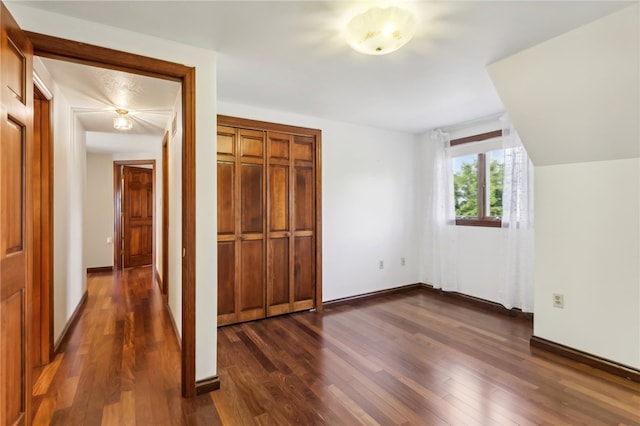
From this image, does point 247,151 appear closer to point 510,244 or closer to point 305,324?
point 305,324

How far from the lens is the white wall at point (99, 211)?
5.68m

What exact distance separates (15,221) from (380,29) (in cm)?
201

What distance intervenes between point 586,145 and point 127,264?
7.04 meters

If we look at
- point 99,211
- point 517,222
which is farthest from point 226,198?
point 99,211

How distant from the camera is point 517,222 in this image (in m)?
3.32

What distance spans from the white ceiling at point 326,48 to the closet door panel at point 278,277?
1.56m

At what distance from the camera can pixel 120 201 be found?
5.83m

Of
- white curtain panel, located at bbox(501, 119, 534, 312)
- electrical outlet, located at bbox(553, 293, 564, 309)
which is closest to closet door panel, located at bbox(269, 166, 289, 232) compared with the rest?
white curtain panel, located at bbox(501, 119, 534, 312)

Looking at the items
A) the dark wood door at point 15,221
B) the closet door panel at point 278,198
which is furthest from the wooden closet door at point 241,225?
the dark wood door at point 15,221

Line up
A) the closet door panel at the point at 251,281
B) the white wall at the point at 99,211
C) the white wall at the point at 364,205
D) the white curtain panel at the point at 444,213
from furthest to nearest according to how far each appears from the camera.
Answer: the white wall at the point at 99,211, the white curtain panel at the point at 444,213, the white wall at the point at 364,205, the closet door panel at the point at 251,281

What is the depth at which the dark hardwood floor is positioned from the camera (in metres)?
1.80

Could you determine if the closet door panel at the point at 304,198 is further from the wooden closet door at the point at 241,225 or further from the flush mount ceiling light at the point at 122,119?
the flush mount ceiling light at the point at 122,119

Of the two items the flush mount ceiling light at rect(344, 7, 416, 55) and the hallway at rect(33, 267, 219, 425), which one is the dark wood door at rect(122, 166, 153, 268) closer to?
the hallway at rect(33, 267, 219, 425)

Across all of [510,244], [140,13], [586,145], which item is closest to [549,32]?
[586,145]
